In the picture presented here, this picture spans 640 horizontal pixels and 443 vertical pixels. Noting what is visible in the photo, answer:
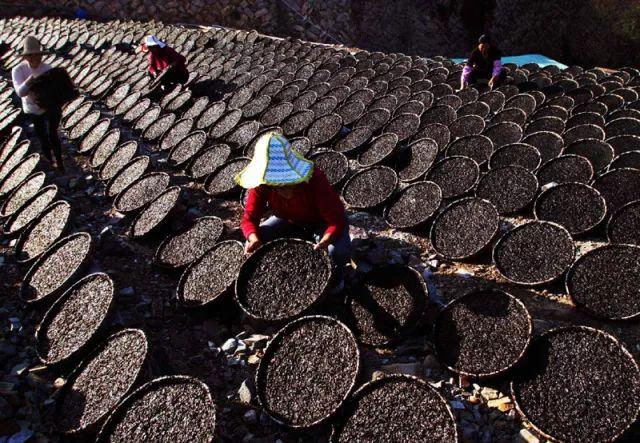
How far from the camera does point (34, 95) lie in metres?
7.02

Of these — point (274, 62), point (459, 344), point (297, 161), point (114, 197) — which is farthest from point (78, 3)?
point (459, 344)

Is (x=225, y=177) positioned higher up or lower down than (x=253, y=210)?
lower down

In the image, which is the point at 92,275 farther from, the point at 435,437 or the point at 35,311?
the point at 435,437

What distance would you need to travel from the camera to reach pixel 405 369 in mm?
3637

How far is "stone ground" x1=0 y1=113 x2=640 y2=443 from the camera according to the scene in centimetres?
338

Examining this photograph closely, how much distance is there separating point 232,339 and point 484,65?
8998mm

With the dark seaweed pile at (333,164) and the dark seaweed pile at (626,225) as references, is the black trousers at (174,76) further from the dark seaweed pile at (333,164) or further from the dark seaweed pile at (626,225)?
the dark seaweed pile at (626,225)

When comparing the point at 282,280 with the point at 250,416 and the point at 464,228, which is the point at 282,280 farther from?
the point at 464,228

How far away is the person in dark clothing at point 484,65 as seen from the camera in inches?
393

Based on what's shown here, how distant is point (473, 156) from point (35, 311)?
628cm

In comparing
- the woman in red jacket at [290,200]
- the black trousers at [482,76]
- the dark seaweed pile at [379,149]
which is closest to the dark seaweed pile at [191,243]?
the woman in red jacket at [290,200]

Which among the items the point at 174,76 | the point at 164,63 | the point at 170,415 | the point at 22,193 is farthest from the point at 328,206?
the point at 164,63

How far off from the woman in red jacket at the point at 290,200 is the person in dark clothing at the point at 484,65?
743 centimetres

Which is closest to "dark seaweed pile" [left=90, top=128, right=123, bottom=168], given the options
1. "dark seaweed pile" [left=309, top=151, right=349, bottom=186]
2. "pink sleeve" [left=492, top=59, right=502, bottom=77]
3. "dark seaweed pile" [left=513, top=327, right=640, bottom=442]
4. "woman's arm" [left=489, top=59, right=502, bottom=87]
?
"dark seaweed pile" [left=309, top=151, right=349, bottom=186]
